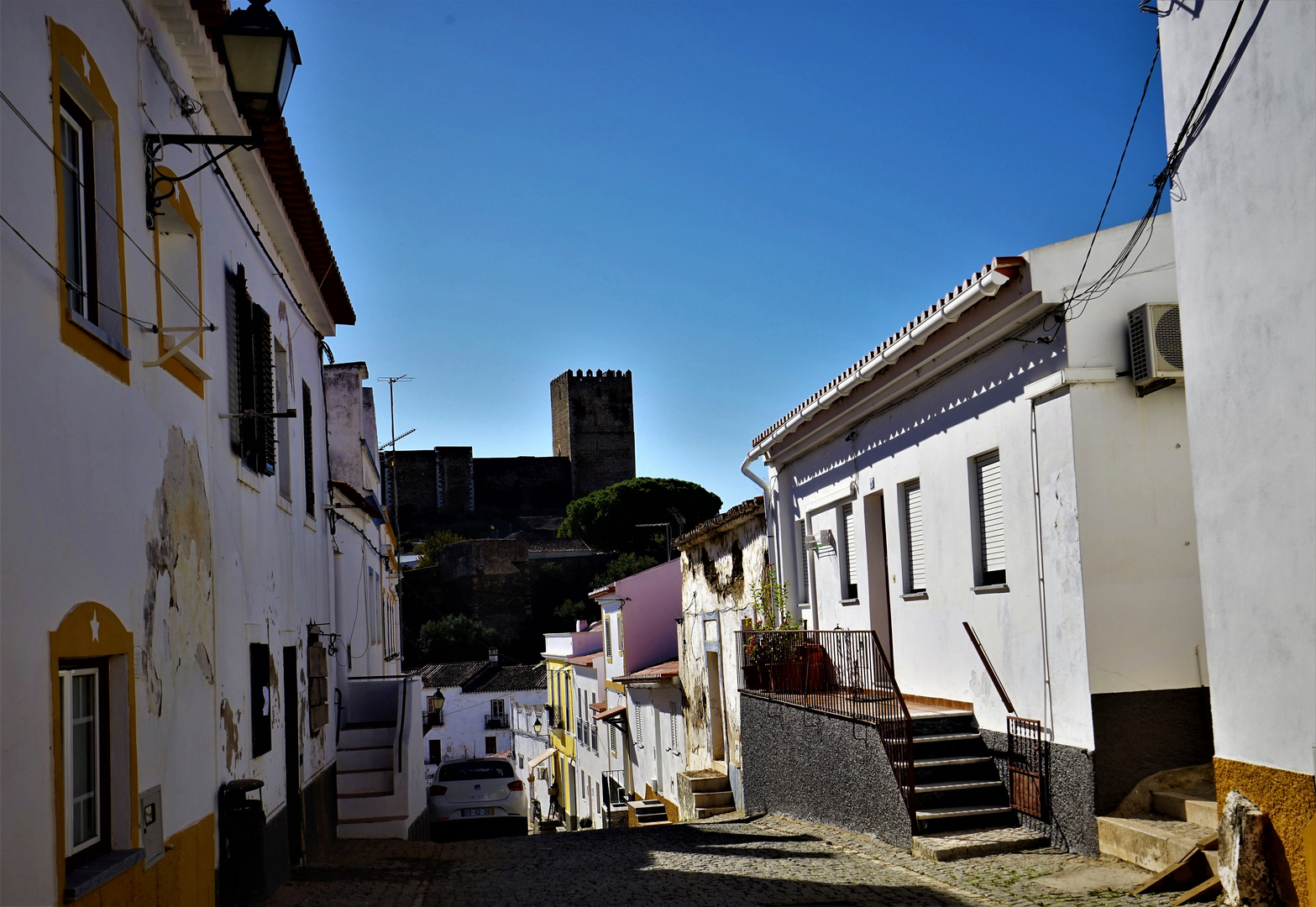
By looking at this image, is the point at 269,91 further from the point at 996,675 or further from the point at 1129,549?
the point at 996,675

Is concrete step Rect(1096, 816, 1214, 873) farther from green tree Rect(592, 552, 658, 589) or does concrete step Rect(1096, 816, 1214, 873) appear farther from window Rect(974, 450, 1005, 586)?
green tree Rect(592, 552, 658, 589)

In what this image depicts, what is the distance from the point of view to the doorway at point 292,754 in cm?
1035

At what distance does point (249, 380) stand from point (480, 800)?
11628 millimetres

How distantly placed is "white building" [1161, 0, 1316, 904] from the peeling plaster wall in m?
9.94

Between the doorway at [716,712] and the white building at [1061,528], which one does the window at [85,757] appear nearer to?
the white building at [1061,528]

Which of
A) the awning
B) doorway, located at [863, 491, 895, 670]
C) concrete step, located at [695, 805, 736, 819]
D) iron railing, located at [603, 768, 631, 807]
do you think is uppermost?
doorway, located at [863, 491, 895, 670]

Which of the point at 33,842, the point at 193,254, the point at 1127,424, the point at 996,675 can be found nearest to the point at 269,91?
the point at 193,254

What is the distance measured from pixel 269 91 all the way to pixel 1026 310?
5671 millimetres

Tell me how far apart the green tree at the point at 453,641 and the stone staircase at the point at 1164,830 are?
5112 cm

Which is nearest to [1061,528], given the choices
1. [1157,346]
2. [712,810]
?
[1157,346]

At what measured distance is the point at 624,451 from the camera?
8212cm

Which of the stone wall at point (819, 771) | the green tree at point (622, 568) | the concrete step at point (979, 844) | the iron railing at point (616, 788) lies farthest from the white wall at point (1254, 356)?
the green tree at point (622, 568)

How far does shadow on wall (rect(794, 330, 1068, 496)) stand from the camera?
9.22m

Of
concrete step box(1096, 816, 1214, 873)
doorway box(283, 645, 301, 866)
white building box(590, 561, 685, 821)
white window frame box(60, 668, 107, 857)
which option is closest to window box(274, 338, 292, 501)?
doorway box(283, 645, 301, 866)
